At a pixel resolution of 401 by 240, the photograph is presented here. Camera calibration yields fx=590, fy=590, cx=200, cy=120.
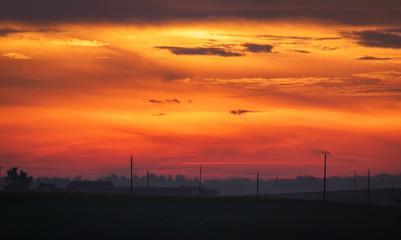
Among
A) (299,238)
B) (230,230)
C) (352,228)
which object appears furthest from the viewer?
(352,228)

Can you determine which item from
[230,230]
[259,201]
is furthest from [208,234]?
[259,201]

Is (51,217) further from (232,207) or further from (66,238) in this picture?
(232,207)

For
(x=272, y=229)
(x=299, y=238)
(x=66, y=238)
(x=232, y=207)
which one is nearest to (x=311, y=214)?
(x=232, y=207)

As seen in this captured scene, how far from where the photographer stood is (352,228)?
262ft

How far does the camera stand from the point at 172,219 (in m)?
86.6

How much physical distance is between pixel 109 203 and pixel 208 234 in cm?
4722

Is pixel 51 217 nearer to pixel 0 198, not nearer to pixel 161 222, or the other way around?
pixel 161 222

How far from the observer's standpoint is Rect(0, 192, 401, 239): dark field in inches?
2648

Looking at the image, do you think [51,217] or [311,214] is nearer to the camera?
[51,217]

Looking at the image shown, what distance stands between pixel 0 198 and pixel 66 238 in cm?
5271

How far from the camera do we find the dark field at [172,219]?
221ft

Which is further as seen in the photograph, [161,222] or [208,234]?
[161,222]

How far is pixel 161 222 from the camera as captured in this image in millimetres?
81438

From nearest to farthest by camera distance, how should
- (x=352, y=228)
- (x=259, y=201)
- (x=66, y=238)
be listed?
1. (x=66, y=238)
2. (x=352, y=228)
3. (x=259, y=201)
